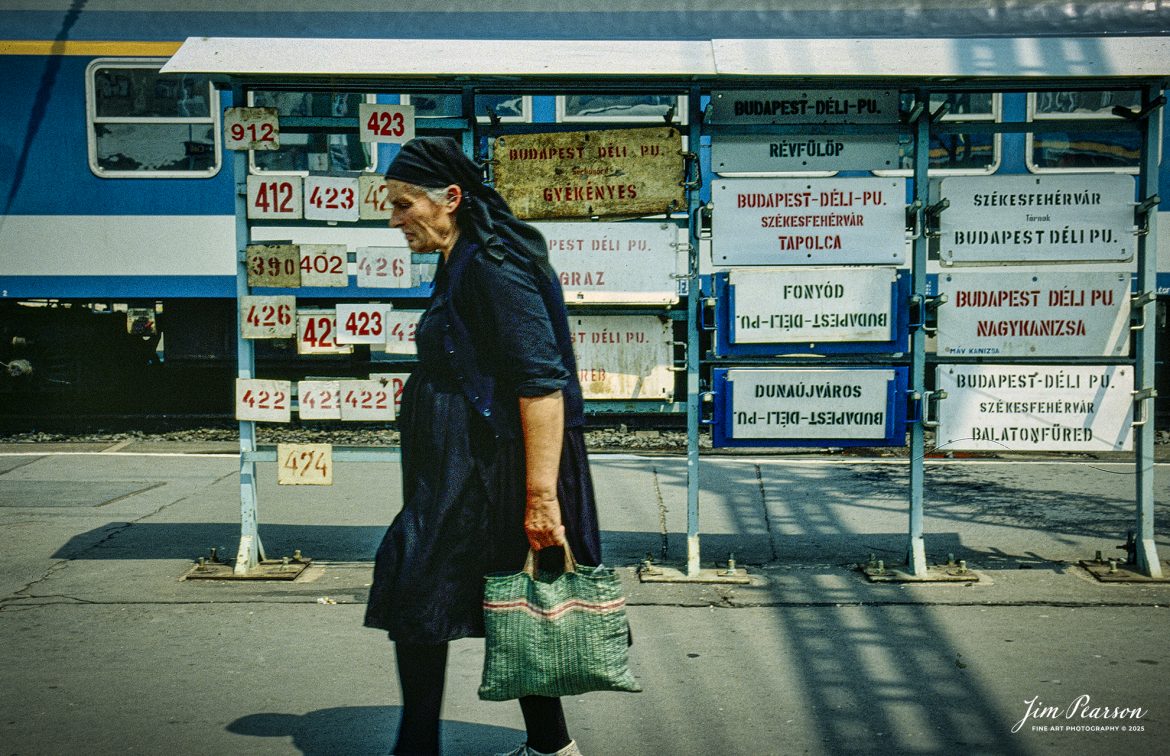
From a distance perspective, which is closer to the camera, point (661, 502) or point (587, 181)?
point (587, 181)

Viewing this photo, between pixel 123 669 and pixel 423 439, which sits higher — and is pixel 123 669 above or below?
below

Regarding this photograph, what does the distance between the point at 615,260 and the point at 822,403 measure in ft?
3.99

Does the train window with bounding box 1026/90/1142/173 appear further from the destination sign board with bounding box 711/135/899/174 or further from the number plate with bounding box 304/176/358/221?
the number plate with bounding box 304/176/358/221

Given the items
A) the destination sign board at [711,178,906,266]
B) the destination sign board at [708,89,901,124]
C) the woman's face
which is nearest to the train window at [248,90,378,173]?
the destination sign board at [708,89,901,124]

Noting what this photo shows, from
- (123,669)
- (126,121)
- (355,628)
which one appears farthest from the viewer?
(126,121)

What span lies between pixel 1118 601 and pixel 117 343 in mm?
9046

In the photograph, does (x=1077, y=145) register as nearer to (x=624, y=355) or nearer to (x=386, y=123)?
(x=624, y=355)

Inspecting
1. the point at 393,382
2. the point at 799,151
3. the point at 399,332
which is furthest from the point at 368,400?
the point at 799,151

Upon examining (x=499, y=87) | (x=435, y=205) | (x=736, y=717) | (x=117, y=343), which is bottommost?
(x=736, y=717)

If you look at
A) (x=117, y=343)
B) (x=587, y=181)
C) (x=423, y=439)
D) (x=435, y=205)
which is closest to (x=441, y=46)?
(x=587, y=181)

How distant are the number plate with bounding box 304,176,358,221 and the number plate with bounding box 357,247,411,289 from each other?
196 mm

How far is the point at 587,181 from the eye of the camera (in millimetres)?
5773

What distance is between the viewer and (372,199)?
5.74 meters

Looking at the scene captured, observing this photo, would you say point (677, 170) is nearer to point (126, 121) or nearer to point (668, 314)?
point (668, 314)
